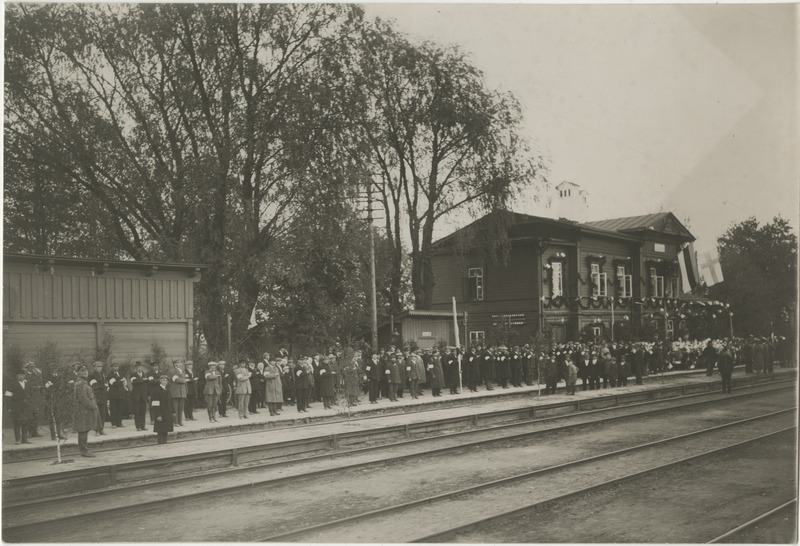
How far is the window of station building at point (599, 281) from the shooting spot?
41500 millimetres

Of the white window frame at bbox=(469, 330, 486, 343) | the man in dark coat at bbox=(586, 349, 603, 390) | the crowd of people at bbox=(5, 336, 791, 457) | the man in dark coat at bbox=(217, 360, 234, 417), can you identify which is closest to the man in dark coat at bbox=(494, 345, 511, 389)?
the crowd of people at bbox=(5, 336, 791, 457)

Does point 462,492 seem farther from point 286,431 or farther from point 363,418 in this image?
point 363,418

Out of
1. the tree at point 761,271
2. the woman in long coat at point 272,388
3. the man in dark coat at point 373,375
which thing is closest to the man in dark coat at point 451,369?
the man in dark coat at point 373,375

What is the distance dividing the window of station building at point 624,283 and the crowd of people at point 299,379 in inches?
274

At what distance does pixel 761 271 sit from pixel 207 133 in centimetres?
1874

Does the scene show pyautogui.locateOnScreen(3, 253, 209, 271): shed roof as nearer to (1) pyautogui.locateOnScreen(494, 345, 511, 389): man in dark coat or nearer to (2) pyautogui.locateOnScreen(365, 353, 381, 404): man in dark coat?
(2) pyautogui.locateOnScreen(365, 353, 381, 404): man in dark coat

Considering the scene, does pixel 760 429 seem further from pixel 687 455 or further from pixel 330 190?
pixel 330 190

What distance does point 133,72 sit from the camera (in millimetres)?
25062

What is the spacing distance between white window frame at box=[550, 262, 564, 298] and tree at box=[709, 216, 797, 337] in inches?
406

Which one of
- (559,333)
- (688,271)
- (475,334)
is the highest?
(688,271)

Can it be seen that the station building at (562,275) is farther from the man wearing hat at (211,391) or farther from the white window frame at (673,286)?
the man wearing hat at (211,391)

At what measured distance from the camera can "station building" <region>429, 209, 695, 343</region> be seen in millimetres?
38938

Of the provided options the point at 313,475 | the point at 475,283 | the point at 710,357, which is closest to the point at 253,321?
the point at 475,283

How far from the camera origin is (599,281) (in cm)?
4184
